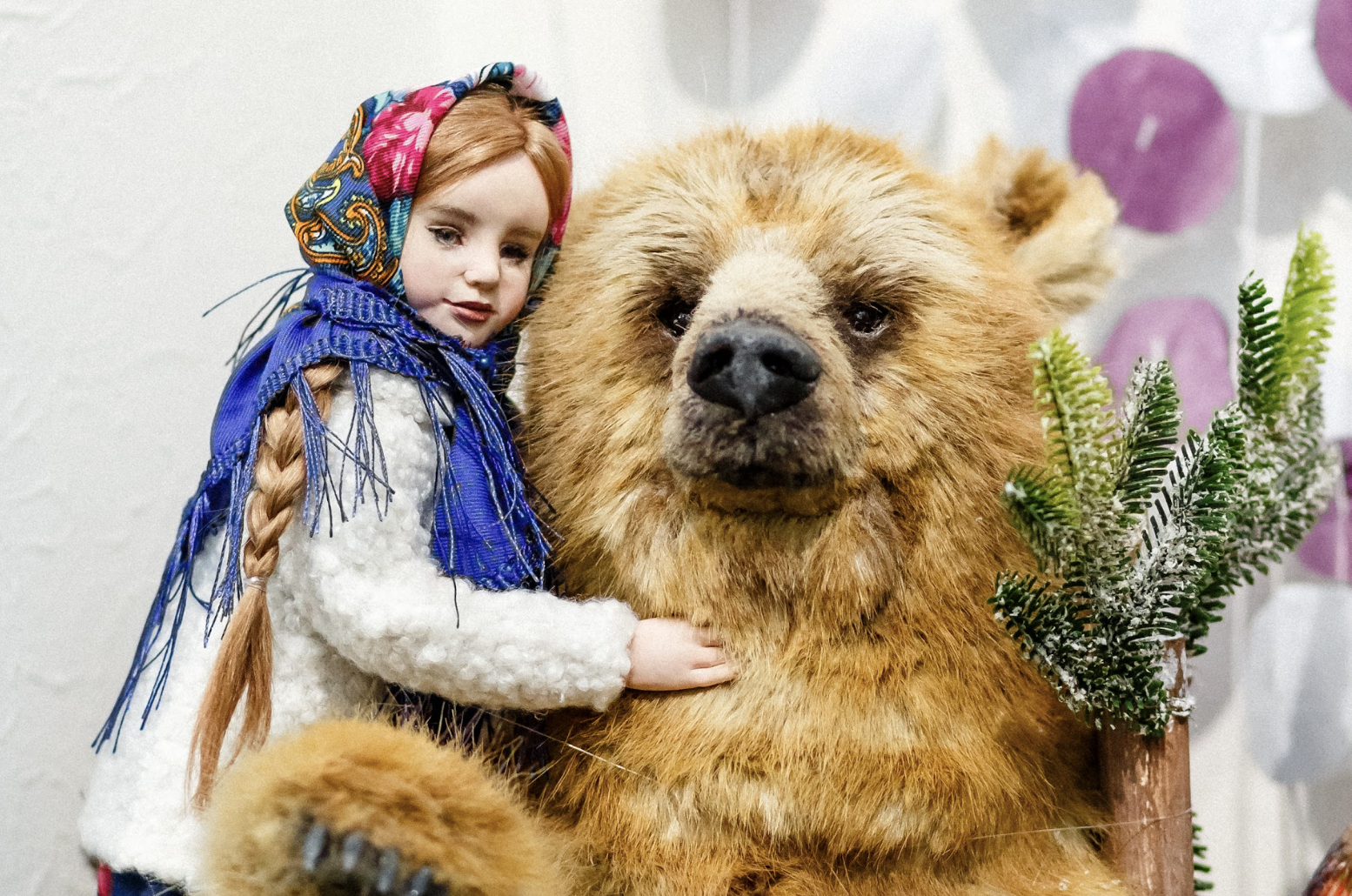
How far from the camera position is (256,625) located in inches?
26.7

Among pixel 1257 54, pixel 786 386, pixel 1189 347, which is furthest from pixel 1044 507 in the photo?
pixel 1257 54

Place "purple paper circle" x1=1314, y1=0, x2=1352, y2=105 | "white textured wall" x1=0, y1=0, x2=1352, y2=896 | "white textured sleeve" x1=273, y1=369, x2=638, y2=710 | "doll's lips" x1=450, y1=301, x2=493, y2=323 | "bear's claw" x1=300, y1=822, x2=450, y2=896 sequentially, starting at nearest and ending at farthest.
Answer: "bear's claw" x1=300, y1=822, x2=450, y2=896 < "white textured sleeve" x1=273, y1=369, x2=638, y2=710 < "doll's lips" x1=450, y1=301, x2=493, y2=323 < "white textured wall" x1=0, y1=0, x2=1352, y2=896 < "purple paper circle" x1=1314, y1=0, x2=1352, y2=105

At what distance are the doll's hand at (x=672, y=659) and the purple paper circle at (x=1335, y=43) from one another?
80cm

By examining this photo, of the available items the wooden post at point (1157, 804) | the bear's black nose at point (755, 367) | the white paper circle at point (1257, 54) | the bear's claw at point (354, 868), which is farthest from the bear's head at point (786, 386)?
the white paper circle at point (1257, 54)

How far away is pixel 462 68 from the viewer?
1.06 meters

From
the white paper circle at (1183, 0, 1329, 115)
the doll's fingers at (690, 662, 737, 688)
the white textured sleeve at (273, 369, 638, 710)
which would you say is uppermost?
the white paper circle at (1183, 0, 1329, 115)

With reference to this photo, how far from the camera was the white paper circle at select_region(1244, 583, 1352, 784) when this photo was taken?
1.05 m

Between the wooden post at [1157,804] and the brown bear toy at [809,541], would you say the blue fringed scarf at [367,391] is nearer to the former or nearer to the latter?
the brown bear toy at [809,541]

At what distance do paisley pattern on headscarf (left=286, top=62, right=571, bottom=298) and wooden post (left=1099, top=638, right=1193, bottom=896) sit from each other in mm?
552

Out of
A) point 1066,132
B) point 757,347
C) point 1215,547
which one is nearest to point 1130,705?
point 1215,547

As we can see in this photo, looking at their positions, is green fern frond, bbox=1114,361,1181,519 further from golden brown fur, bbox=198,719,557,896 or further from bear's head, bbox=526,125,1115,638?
golden brown fur, bbox=198,719,557,896

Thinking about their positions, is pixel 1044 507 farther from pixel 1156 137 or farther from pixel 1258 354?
pixel 1156 137

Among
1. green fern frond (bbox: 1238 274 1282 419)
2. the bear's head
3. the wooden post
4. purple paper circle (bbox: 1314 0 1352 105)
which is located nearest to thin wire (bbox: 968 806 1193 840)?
the wooden post

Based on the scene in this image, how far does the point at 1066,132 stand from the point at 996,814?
66 centimetres
